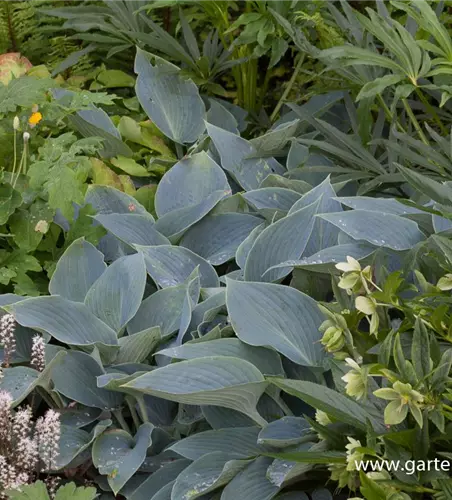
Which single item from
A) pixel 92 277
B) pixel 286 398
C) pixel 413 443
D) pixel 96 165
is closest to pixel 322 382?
pixel 286 398

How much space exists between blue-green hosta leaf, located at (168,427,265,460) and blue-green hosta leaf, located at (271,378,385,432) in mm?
232

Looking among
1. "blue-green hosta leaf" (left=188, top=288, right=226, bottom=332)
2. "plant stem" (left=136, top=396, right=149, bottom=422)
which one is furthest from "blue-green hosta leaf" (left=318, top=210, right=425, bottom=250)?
"plant stem" (left=136, top=396, right=149, bottom=422)

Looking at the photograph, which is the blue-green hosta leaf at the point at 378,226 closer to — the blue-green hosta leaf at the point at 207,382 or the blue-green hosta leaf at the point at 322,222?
the blue-green hosta leaf at the point at 322,222

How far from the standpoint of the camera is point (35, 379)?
1.46 m

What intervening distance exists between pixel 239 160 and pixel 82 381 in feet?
2.54

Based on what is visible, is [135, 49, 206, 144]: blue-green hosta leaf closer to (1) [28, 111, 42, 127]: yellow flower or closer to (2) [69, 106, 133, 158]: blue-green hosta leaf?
(2) [69, 106, 133, 158]: blue-green hosta leaf

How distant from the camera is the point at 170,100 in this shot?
2.25 metres

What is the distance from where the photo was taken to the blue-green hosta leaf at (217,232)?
1.84 m

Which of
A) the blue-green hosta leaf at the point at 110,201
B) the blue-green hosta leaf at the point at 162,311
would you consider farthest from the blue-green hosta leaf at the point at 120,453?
the blue-green hosta leaf at the point at 110,201

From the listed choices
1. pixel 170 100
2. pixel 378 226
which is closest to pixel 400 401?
pixel 378 226

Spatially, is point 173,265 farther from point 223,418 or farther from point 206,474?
point 206,474

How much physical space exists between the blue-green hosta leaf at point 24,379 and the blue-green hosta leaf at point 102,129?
778mm

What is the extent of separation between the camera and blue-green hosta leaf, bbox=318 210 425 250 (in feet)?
5.14

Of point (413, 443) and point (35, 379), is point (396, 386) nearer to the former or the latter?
point (413, 443)
